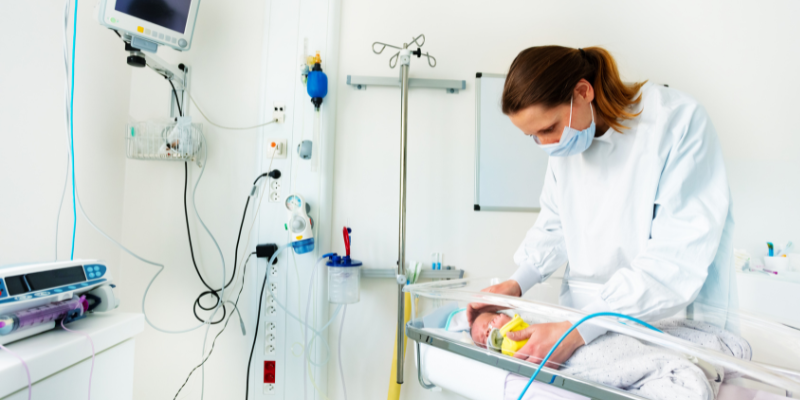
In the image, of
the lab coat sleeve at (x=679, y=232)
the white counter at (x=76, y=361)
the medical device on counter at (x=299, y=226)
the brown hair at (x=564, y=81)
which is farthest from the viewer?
the medical device on counter at (x=299, y=226)

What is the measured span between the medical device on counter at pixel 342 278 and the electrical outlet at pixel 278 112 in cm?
63

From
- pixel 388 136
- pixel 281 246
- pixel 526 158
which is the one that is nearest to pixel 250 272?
pixel 281 246

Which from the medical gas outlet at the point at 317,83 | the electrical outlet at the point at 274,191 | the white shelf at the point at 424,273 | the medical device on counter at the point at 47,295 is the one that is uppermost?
the medical gas outlet at the point at 317,83

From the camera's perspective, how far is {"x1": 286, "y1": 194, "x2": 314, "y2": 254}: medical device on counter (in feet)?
5.40

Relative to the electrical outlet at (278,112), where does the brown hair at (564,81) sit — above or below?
below

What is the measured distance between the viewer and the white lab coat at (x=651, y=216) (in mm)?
842

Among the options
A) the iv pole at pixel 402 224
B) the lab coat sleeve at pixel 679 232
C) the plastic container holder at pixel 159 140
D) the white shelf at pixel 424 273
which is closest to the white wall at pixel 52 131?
the plastic container holder at pixel 159 140

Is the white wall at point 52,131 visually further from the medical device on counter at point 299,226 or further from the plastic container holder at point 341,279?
the plastic container holder at point 341,279

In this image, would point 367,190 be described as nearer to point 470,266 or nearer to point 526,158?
point 470,266

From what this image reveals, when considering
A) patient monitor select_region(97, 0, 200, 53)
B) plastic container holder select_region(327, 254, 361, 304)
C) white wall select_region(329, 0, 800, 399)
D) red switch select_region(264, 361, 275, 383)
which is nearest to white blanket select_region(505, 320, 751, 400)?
plastic container holder select_region(327, 254, 361, 304)

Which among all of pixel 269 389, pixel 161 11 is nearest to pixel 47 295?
pixel 269 389

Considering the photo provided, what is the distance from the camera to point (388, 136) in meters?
1.87

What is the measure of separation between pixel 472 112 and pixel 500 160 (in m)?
0.28

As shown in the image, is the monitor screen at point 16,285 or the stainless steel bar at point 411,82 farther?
the stainless steel bar at point 411,82
